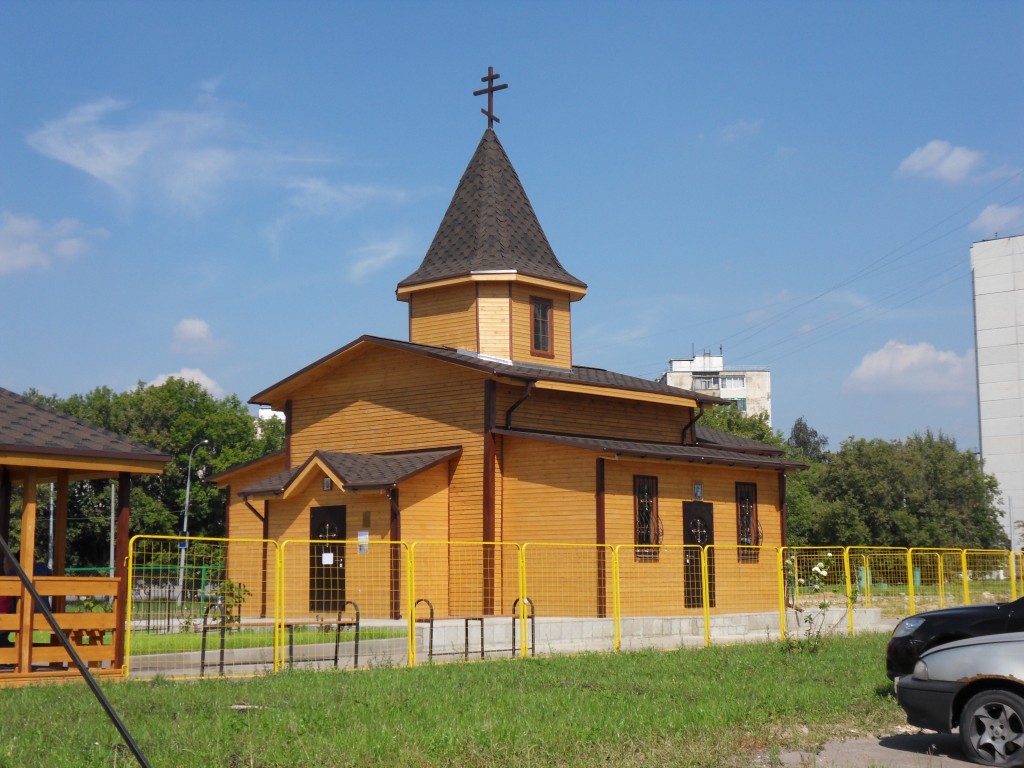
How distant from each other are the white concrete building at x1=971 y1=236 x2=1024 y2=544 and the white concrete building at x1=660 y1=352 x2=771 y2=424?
34.5 metres

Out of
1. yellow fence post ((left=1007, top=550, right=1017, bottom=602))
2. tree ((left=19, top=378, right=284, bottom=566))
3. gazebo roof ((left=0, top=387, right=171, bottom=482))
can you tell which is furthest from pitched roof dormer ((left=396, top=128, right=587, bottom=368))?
tree ((left=19, top=378, right=284, bottom=566))

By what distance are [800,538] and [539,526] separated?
2047 inches

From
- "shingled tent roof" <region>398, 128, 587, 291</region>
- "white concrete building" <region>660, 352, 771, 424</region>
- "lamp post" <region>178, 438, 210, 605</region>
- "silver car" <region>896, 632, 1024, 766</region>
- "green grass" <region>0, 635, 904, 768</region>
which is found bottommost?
"green grass" <region>0, 635, 904, 768</region>

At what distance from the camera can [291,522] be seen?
26.6 m

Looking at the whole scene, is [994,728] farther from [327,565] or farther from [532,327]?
[532,327]

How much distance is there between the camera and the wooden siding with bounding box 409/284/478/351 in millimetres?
28375

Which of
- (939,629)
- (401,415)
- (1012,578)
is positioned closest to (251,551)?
(401,415)

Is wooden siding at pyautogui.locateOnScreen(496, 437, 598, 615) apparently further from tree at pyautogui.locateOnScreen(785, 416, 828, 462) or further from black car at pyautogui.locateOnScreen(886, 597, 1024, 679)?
tree at pyautogui.locateOnScreen(785, 416, 828, 462)

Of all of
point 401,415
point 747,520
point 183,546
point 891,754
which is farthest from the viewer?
point 747,520

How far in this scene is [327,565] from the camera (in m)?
23.7

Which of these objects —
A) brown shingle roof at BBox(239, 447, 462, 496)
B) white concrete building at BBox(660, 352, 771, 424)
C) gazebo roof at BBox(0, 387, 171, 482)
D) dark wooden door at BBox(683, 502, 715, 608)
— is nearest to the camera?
gazebo roof at BBox(0, 387, 171, 482)

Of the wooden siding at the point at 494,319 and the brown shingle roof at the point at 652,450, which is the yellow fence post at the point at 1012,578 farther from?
the wooden siding at the point at 494,319

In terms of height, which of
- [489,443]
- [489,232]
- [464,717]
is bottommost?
[464,717]

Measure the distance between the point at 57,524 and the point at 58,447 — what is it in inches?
77.5
